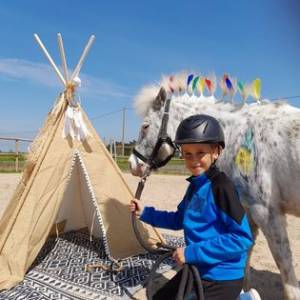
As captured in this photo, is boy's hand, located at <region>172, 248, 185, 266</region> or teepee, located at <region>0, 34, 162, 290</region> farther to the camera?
teepee, located at <region>0, 34, 162, 290</region>

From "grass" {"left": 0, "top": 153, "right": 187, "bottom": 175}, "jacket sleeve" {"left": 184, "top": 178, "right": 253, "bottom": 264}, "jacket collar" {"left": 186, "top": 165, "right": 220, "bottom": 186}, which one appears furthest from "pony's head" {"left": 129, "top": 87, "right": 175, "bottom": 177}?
"grass" {"left": 0, "top": 153, "right": 187, "bottom": 175}

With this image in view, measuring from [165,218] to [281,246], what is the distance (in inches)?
43.5

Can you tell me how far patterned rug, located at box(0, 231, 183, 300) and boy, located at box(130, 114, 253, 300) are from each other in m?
1.57

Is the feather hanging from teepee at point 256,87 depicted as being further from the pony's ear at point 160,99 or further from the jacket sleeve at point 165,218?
the jacket sleeve at point 165,218

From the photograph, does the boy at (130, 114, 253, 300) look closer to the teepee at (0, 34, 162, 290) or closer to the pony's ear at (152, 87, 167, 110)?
the pony's ear at (152, 87, 167, 110)

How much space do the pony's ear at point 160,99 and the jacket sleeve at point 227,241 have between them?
194cm

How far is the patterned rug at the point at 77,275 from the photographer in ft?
11.0

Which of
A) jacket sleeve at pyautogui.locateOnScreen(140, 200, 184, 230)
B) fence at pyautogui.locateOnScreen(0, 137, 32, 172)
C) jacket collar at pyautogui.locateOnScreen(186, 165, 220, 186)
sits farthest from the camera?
fence at pyautogui.locateOnScreen(0, 137, 32, 172)

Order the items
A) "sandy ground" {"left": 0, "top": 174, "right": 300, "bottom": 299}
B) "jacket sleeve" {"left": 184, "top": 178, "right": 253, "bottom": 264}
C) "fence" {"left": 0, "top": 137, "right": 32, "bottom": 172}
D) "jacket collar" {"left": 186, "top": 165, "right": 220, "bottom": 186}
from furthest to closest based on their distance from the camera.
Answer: "fence" {"left": 0, "top": 137, "right": 32, "bottom": 172}
"sandy ground" {"left": 0, "top": 174, "right": 300, "bottom": 299}
"jacket collar" {"left": 186, "top": 165, "right": 220, "bottom": 186}
"jacket sleeve" {"left": 184, "top": 178, "right": 253, "bottom": 264}

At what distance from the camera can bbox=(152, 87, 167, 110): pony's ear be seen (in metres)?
3.58

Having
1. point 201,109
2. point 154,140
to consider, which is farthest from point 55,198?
point 201,109

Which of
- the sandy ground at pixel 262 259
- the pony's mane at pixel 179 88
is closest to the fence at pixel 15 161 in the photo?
the sandy ground at pixel 262 259

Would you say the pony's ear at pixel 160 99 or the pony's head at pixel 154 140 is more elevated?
the pony's ear at pixel 160 99

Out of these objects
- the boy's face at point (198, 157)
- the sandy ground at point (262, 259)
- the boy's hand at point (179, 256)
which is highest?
the boy's face at point (198, 157)
